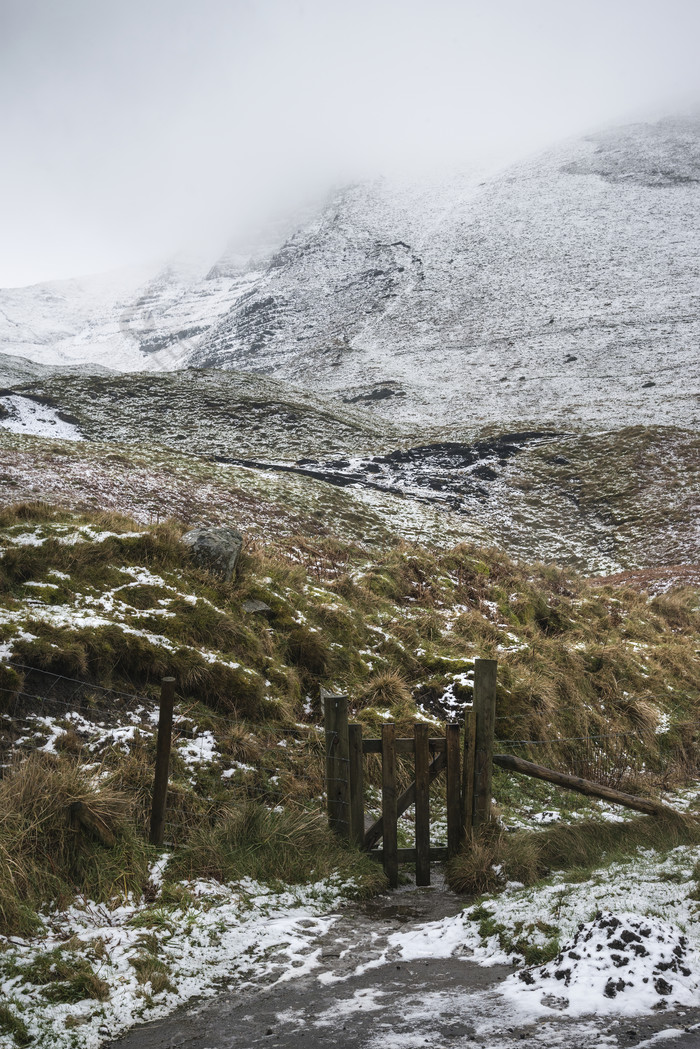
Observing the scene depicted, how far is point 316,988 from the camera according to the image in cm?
488

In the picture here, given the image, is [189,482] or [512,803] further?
[189,482]

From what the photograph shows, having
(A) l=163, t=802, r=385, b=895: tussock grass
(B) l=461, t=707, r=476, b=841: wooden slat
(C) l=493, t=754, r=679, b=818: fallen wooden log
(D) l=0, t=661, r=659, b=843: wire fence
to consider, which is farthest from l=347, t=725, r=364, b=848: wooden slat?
(C) l=493, t=754, r=679, b=818: fallen wooden log

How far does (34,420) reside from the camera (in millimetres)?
40812

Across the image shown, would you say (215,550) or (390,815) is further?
(215,550)

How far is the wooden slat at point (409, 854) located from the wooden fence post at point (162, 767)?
2.36 meters

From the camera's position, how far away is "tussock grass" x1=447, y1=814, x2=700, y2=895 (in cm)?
697

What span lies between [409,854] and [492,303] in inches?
3394

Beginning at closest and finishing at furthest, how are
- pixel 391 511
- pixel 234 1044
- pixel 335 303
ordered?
pixel 234 1044 → pixel 391 511 → pixel 335 303

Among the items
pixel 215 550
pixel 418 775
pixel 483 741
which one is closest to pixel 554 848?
pixel 483 741

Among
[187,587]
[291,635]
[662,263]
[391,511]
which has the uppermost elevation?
[662,263]

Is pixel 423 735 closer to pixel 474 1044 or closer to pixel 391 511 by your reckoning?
pixel 474 1044

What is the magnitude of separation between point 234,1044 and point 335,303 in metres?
107

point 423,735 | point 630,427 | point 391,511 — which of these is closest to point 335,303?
point 630,427

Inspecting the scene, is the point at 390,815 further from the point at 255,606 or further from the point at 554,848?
the point at 255,606
